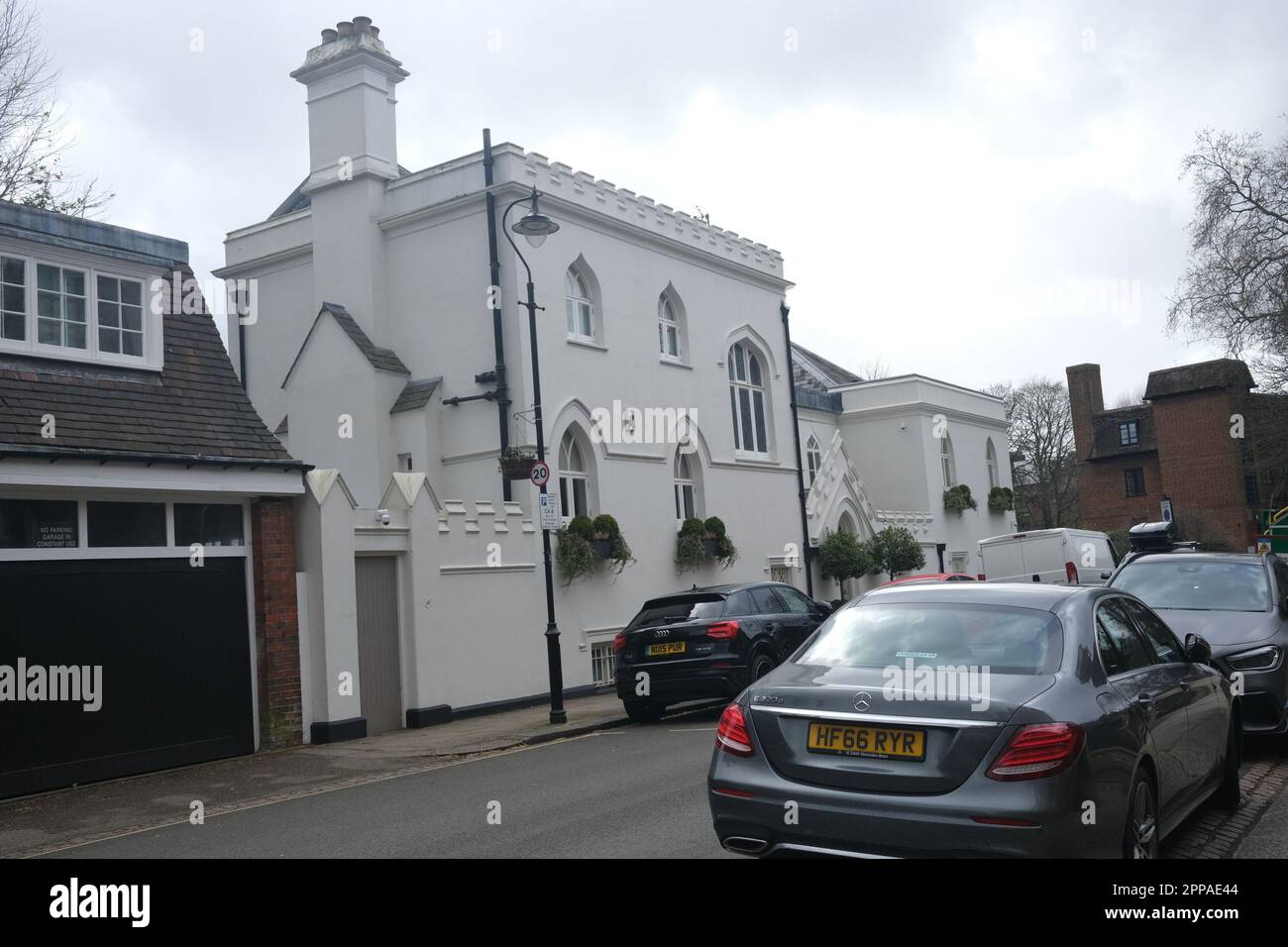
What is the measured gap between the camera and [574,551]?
782 inches

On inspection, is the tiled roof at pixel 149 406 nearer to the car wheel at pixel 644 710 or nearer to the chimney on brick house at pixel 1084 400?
the car wheel at pixel 644 710

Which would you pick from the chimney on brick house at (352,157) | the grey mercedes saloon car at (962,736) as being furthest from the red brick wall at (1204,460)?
the grey mercedes saloon car at (962,736)

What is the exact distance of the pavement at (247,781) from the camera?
984 centimetres

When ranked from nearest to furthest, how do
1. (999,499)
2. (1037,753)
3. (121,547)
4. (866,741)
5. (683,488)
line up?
(1037,753), (866,741), (121,547), (683,488), (999,499)

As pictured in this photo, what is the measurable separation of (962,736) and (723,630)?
30.4ft

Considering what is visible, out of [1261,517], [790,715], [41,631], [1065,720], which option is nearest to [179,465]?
[41,631]

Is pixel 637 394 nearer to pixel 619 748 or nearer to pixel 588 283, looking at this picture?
pixel 588 283

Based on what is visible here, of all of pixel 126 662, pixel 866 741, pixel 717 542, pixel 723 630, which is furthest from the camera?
pixel 717 542

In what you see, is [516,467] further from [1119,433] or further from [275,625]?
[1119,433]

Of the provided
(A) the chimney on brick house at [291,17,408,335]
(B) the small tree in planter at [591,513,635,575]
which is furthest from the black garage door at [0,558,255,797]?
(A) the chimney on brick house at [291,17,408,335]

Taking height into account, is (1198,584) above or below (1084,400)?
below

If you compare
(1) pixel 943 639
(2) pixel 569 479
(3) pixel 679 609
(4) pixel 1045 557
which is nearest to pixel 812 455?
(4) pixel 1045 557

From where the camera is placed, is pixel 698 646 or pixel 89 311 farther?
pixel 698 646

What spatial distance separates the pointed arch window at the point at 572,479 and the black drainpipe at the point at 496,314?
48.4 inches
